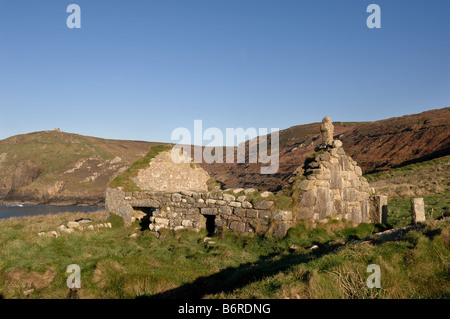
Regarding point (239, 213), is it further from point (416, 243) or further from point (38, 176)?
point (38, 176)

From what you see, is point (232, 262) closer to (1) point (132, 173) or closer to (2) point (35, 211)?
(1) point (132, 173)

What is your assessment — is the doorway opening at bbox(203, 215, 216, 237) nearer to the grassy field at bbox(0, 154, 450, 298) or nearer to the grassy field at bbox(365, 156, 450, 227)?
the grassy field at bbox(0, 154, 450, 298)

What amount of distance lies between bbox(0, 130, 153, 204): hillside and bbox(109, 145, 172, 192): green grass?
1554 inches

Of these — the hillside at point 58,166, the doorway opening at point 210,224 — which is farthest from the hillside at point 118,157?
the doorway opening at point 210,224

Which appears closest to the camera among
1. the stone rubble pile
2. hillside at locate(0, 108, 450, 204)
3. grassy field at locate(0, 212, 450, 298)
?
grassy field at locate(0, 212, 450, 298)

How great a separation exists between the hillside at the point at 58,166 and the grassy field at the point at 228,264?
45228 mm

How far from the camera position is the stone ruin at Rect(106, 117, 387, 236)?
9.75 m

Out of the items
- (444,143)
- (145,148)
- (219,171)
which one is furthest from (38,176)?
(444,143)

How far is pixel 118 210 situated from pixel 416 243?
11.9 meters

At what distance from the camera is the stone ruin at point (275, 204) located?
384 inches

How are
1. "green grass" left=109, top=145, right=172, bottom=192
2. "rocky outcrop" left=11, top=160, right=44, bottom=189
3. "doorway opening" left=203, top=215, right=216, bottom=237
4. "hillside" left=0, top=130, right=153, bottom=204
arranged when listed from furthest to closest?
"rocky outcrop" left=11, top=160, right=44, bottom=189 < "hillside" left=0, top=130, right=153, bottom=204 < "green grass" left=109, top=145, right=172, bottom=192 < "doorway opening" left=203, top=215, right=216, bottom=237

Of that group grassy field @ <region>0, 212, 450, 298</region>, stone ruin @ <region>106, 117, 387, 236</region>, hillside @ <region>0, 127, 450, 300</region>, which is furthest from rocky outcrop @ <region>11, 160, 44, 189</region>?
grassy field @ <region>0, 212, 450, 298</region>

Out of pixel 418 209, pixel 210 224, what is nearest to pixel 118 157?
pixel 210 224
